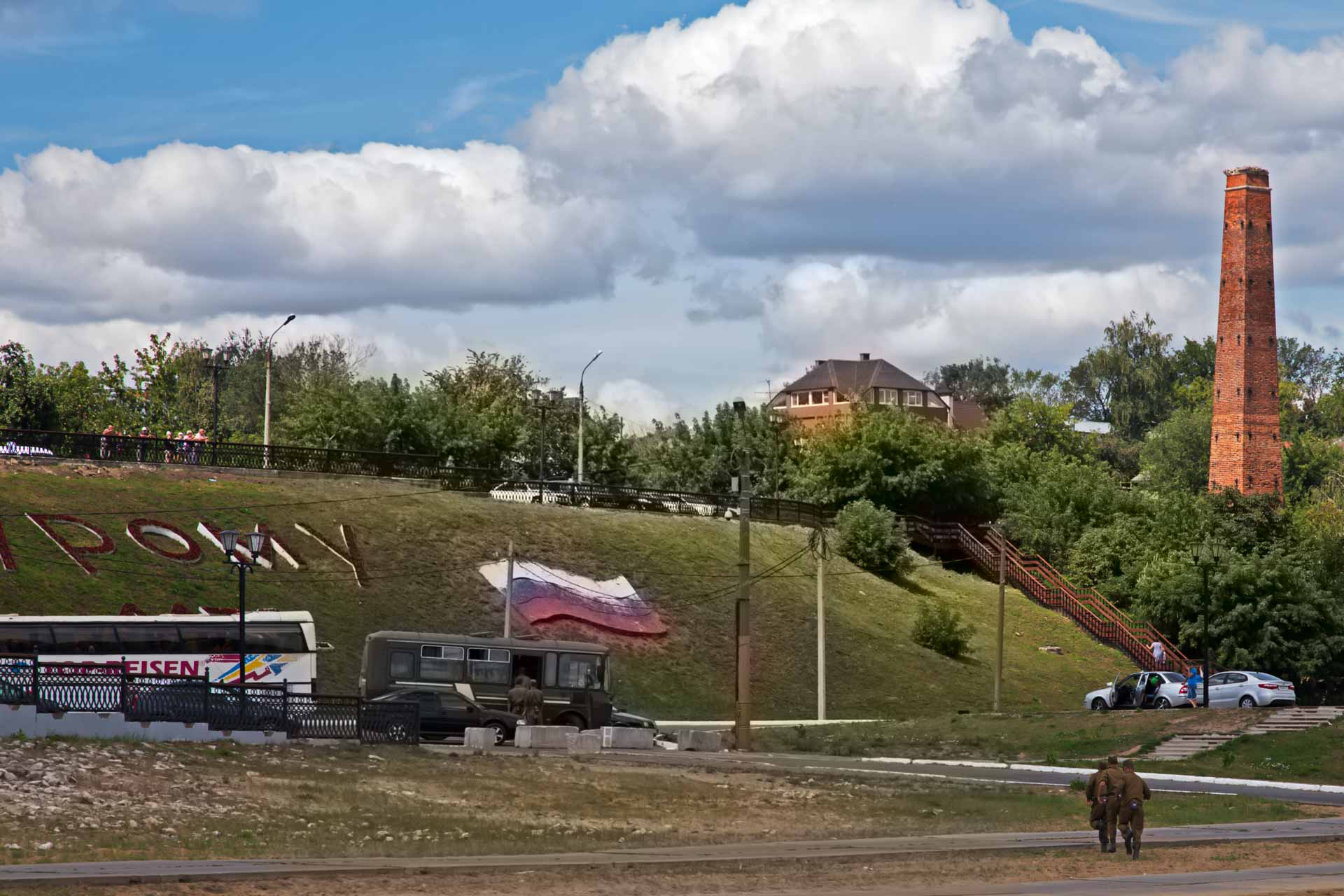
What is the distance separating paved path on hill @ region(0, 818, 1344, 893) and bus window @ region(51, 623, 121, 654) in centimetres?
2505

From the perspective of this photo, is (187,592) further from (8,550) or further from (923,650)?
(923,650)

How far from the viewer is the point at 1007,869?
21.3 metres

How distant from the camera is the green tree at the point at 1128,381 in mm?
157500

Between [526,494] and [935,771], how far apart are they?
40507 millimetres

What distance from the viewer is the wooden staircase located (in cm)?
7412

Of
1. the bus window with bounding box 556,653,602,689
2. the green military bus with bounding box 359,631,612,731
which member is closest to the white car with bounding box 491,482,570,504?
the bus window with bounding box 556,653,602,689

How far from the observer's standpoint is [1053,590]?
266ft

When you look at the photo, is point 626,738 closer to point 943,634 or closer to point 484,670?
point 484,670

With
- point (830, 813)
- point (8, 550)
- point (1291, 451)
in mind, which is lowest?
point (830, 813)

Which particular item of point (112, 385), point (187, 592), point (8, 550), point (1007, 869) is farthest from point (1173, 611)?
point (112, 385)

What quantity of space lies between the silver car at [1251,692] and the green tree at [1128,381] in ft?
350

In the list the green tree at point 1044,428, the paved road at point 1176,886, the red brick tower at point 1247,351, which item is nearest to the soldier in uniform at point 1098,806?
the paved road at point 1176,886

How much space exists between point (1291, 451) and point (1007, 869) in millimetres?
117963

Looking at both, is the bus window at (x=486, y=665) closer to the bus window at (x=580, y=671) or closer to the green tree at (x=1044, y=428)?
the bus window at (x=580, y=671)
